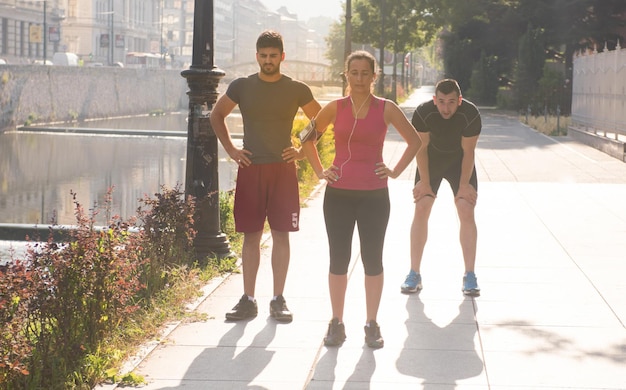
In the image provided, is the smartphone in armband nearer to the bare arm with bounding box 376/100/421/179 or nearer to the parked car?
the bare arm with bounding box 376/100/421/179

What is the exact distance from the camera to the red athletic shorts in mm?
7414

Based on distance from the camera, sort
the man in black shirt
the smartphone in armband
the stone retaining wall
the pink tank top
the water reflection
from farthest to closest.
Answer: the stone retaining wall < the water reflection < the man in black shirt < the smartphone in armband < the pink tank top

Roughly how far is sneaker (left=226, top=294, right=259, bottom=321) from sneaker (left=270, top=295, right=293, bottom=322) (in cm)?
14

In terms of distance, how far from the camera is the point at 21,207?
98.2 feet

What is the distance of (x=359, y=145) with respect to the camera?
6.57m

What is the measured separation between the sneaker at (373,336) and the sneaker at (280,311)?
0.80 m

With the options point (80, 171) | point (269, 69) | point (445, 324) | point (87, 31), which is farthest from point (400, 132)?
point (87, 31)

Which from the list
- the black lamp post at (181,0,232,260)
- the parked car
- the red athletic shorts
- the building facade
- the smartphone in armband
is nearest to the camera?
the smartphone in armband

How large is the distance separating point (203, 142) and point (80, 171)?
94.1ft

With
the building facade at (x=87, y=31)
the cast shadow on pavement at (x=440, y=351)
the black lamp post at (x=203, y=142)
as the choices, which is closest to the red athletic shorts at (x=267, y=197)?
the cast shadow on pavement at (x=440, y=351)

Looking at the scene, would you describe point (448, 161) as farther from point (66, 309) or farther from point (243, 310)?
point (66, 309)

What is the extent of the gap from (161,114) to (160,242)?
77423 mm

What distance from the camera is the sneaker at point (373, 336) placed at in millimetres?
6730

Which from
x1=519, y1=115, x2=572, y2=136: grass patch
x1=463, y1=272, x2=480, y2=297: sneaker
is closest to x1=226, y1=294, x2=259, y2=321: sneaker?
x1=463, y1=272, x2=480, y2=297: sneaker
